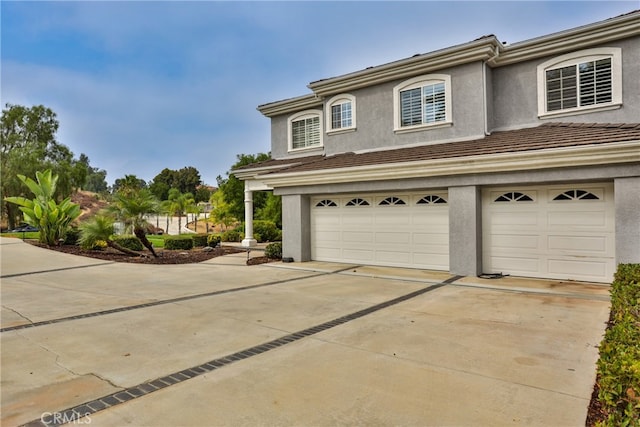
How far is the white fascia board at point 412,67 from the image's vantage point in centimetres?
1143

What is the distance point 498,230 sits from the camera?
1039 centimetres

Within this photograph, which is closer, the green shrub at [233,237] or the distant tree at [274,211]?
the green shrub at [233,237]

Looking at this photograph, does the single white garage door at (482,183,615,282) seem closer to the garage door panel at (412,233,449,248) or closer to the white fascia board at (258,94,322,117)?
the garage door panel at (412,233,449,248)

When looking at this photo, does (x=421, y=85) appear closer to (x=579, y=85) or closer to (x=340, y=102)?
(x=340, y=102)

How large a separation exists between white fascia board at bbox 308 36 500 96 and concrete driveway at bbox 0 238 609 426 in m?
6.82

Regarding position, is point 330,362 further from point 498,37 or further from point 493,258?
point 498,37

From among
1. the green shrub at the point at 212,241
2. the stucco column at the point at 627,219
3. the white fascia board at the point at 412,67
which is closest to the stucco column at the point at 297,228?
the white fascia board at the point at 412,67

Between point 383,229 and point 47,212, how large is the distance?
15.6 meters

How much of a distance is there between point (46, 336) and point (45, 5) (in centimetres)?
993

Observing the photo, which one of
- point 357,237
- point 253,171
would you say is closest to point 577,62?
point 357,237

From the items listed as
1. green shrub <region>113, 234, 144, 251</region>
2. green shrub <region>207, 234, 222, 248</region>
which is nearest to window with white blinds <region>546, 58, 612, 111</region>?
green shrub <region>207, 234, 222, 248</region>

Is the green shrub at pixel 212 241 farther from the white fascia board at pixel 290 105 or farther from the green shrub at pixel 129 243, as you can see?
the white fascia board at pixel 290 105

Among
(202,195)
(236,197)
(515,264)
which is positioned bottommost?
(515,264)

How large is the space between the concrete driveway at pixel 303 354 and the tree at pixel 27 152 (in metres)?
34.6
